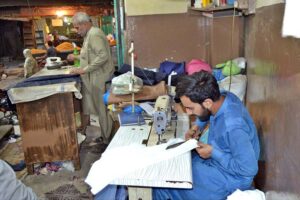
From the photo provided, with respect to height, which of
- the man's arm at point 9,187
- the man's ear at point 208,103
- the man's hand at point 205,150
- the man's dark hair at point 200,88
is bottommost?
the man's arm at point 9,187

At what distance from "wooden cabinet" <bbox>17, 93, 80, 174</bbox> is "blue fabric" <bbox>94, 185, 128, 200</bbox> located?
1871 millimetres

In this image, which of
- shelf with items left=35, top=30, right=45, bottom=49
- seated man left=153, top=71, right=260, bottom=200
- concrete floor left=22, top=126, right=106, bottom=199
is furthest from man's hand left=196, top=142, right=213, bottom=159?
shelf with items left=35, top=30, right=45, bottom=49

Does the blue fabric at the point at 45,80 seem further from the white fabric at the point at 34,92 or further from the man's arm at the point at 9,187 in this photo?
the man's arm at the point at 9,187

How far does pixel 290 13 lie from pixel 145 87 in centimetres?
207

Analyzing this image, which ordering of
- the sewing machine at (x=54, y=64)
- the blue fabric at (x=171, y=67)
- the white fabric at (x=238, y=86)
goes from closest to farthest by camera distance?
the white fabric at (x=238, y=86)
the blue fabric at (x=171, y=67)
the sewing machine at (x=54, y=64)

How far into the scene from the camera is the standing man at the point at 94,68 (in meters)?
3.99

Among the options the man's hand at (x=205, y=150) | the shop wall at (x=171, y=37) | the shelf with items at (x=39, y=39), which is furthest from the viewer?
the shelf with items at (x=39, y=39)

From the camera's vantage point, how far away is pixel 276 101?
5.90ft

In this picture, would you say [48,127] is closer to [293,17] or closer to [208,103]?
[208,103]

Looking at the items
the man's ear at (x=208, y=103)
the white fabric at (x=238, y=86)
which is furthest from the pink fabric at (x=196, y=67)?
the man's ear at (x=208, y=103)

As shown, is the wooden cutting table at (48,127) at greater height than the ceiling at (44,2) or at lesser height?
lesser

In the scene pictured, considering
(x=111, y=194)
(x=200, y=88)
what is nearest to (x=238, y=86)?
(x=200, y=88)

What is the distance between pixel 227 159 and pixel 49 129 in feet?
7.37

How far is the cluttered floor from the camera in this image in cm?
322
